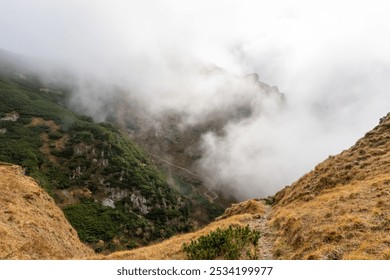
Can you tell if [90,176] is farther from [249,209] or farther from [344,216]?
[344,216]

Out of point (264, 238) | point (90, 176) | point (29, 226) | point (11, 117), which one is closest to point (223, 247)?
point (264, 238)

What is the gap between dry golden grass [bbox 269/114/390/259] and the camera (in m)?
17.4

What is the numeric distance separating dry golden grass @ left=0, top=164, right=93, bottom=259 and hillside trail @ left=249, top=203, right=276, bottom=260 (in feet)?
51.1

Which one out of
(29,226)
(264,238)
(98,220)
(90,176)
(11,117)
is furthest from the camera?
(11,117)

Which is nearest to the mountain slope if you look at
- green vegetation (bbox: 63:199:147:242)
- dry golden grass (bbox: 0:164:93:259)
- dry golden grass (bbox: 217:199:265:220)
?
dry golden grass (bbox: 217:199:265:220)

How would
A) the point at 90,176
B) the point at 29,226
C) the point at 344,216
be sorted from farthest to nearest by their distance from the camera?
the point at 90,176, the point at 29,226, the point at 344,216

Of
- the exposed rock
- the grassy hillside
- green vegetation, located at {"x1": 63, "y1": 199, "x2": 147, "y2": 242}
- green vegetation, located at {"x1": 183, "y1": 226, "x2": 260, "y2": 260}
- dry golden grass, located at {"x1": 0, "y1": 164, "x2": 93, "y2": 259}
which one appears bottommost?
green vegetation, located at {"x1": 183, "y1": 226, "x2": 260, "y2": 260}

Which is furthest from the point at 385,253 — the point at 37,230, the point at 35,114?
the point at 35,114

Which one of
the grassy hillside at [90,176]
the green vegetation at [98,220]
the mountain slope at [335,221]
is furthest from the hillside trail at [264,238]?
the green vegetation at [98,220]

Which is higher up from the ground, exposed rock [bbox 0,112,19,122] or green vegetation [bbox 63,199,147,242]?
exposed rock [bbox 0,112,19,122]

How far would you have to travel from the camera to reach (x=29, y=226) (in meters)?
26.9

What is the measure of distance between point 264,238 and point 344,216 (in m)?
6.86

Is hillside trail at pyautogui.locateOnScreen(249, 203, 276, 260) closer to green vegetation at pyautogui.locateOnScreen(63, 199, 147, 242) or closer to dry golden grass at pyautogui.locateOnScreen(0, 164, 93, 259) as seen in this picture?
dry golden grass at pyautogui.locateOnScreen(0, 164, 93, 259)

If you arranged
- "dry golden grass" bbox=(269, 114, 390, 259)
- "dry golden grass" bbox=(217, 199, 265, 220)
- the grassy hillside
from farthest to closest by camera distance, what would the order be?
the grassy hillside → "dry golden grass" bbox=(217, 199, 265, 220) → "dry golden grass" bbox=(269, 114, 390, 259)
